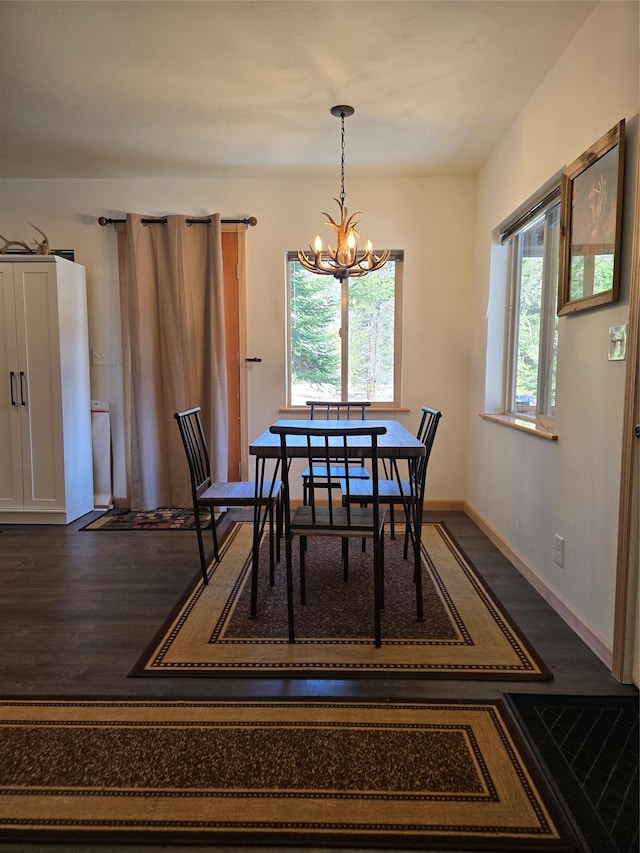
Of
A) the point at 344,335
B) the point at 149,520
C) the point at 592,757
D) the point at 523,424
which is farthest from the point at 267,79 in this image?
the point at 592,757

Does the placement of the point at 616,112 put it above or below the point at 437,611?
above

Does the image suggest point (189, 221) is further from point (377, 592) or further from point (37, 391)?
point (377, 592)

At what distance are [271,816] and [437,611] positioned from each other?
1230 millimetres

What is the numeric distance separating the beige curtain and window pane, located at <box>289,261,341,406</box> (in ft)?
1.93

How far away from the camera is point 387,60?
89.5 inches

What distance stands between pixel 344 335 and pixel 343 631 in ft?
8.06

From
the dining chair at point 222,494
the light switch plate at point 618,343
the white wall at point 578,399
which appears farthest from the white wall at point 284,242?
the light switch plate at point 618,343

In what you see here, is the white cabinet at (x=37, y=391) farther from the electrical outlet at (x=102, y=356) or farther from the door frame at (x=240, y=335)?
the door frame at (x=240, y=335)

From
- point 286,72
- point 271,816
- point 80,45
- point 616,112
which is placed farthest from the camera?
point 286,72

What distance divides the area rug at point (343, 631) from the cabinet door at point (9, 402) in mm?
1871

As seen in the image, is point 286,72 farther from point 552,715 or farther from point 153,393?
point 552,715

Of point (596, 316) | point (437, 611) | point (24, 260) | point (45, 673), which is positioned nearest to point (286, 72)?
point (596, 316)

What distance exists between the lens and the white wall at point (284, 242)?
375cm

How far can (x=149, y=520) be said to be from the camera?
11.8 feet
